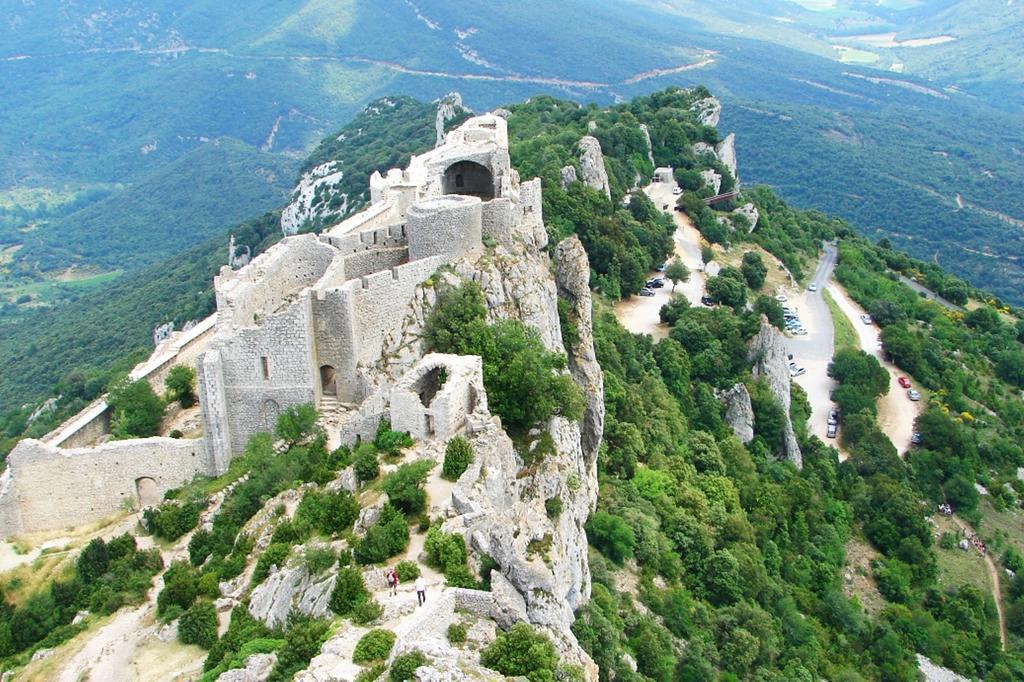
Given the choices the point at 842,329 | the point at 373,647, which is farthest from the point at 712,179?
the point at 373,647

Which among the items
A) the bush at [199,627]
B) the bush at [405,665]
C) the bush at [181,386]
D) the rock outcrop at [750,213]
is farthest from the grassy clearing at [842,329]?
the bush at [405,665]

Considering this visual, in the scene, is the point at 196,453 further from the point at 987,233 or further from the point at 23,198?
the point at 23,198

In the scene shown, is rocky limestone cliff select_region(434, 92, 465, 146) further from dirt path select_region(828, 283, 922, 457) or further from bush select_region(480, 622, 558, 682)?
bush select_region(480, 622, 558, 682)

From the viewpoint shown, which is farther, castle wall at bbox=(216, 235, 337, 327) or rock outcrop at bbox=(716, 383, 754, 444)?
rock outcrop at bbox=(716, 383, 754, 444)

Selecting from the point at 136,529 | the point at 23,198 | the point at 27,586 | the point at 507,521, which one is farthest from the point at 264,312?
the point at 23,198

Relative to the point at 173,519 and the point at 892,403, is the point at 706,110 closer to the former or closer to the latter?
the point at 892,403

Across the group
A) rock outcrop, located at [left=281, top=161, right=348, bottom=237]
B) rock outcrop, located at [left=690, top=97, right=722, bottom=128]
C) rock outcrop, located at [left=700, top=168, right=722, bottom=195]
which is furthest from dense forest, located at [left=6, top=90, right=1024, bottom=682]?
rock outcrop, located at [left=690, top=97, right=722, bottom=128]
